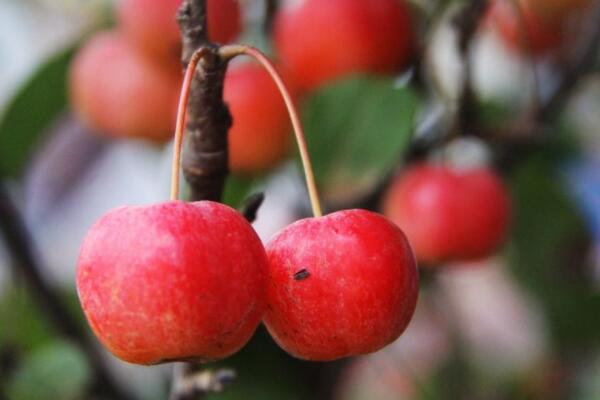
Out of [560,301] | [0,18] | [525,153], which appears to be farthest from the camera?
[0,18]

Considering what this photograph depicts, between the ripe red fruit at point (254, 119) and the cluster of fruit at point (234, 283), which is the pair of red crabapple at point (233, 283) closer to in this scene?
the cluster of fruit at point (234, 283)

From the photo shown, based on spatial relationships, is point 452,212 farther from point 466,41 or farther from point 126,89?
point 126,89

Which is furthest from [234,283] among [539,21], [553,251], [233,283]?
[553,251]

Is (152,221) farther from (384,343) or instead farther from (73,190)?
(73,190)

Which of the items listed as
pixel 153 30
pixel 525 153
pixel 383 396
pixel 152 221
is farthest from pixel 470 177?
pixel 383 396

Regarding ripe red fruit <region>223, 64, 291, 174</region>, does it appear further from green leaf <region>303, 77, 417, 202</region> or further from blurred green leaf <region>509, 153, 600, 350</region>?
blurred green leaf <region>509, 153, 600, 350</region>
